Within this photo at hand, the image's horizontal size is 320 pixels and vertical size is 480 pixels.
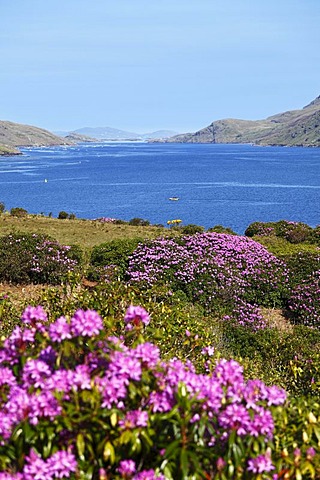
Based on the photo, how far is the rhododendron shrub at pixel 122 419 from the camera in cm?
321

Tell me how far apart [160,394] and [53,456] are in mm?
780

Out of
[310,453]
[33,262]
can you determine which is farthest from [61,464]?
[33,262]

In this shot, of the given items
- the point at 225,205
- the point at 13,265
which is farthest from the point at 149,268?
the point at 225,205

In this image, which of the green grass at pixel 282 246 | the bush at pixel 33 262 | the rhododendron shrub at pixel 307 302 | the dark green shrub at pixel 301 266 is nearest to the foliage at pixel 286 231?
the green grass at pixel 282 246

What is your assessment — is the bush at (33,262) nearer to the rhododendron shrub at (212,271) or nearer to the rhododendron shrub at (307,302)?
the rhododendron shrub at (212,271)

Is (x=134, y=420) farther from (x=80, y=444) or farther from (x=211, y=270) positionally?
(x=211, y=270)

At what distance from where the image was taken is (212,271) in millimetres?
17406

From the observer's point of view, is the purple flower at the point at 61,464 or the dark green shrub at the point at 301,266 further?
the dark green shrub at the point at 301,266

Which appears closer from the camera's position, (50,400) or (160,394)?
(50,400)

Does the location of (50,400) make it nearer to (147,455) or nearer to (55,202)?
(147,455)

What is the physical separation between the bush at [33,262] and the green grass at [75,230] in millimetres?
9016

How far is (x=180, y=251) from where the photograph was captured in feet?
60.7

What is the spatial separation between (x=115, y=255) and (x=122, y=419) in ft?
52.4

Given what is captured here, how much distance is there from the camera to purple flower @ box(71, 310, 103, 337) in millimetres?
3523
